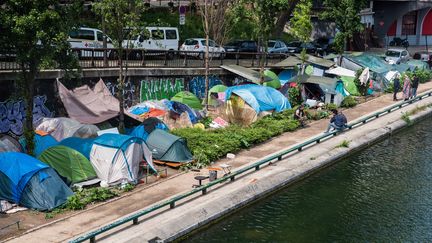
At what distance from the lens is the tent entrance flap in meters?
35.3

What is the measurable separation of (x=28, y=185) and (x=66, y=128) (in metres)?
6.24

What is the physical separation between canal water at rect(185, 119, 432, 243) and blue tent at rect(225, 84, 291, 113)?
238 inches

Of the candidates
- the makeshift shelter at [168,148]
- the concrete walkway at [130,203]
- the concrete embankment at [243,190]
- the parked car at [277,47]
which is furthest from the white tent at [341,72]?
the makeshift shelter at [168,148]

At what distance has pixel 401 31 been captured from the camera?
240 ft

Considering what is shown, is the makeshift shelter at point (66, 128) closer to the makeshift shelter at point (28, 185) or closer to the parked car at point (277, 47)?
the makeshift shelter at point (28, 185)

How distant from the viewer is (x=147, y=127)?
2512 cm

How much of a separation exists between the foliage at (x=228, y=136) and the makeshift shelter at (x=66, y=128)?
3.96 m

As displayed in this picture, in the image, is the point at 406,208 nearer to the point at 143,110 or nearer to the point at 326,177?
the point at 326,177

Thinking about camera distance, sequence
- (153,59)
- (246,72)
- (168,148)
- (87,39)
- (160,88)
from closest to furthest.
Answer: (168,148) → (160,88) → (153,59) → (87,39) → (246,72)

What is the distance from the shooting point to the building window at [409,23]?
240 feet

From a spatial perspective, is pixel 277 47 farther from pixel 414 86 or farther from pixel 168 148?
pixel 168 148

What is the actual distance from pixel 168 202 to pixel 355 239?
5.97 meters

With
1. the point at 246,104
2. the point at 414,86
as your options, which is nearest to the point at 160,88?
the point at 246,104

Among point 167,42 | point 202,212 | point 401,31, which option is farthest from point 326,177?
point 401,31
